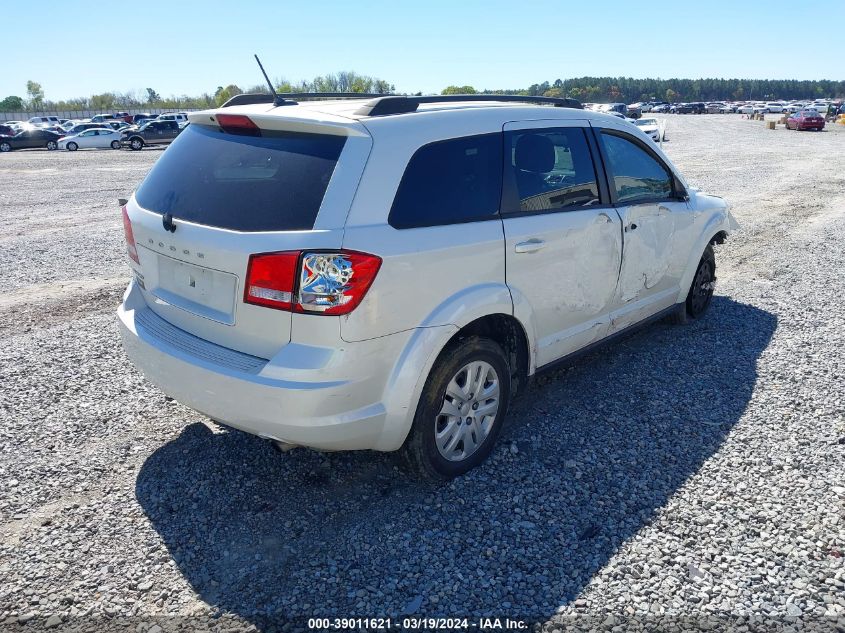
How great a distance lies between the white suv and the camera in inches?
112

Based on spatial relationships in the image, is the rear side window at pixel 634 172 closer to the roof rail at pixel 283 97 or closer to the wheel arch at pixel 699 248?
the wheel arch at pixel 699 248

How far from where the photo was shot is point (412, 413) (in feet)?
10.4

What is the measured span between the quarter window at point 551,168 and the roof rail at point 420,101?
0.43 metres

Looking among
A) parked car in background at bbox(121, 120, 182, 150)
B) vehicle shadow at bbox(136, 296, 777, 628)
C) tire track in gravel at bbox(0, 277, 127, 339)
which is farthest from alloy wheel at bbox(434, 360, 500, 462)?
parked car in background at bbox(121, 120, 182, 150)

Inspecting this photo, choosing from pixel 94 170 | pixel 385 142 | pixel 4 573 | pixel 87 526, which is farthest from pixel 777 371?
pixel 94 170

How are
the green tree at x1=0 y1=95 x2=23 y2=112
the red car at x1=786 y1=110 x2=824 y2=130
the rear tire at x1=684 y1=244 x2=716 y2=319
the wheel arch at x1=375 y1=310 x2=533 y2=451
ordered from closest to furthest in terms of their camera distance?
1. the wheel arch at x1=375 y1=310 x2=533 y2=451
2. the rear tire at x1=684 y1=244 x2=716 y2=319
3. the red car at x1=786 y1=110 x2=824 y2=130
4. the green tree at x1=0 y1=95 x2=23 y2=112

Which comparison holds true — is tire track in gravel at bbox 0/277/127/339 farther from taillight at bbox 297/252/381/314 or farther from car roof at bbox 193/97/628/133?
taillight at bbox 297/252/381/314

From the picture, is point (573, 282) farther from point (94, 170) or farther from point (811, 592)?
point (94, 170)

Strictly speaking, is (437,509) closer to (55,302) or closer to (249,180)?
(249,180)

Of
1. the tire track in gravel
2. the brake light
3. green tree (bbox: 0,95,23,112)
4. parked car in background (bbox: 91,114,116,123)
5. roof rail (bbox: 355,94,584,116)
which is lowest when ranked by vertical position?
the tire track in gravel

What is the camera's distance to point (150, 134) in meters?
37.4

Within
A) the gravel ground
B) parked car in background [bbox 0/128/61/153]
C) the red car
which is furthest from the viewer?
the red car

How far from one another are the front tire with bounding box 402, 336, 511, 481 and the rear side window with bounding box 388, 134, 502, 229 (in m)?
0.68

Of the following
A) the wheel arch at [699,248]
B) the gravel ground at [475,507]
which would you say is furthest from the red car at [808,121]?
the gravel ground at [475,507]
